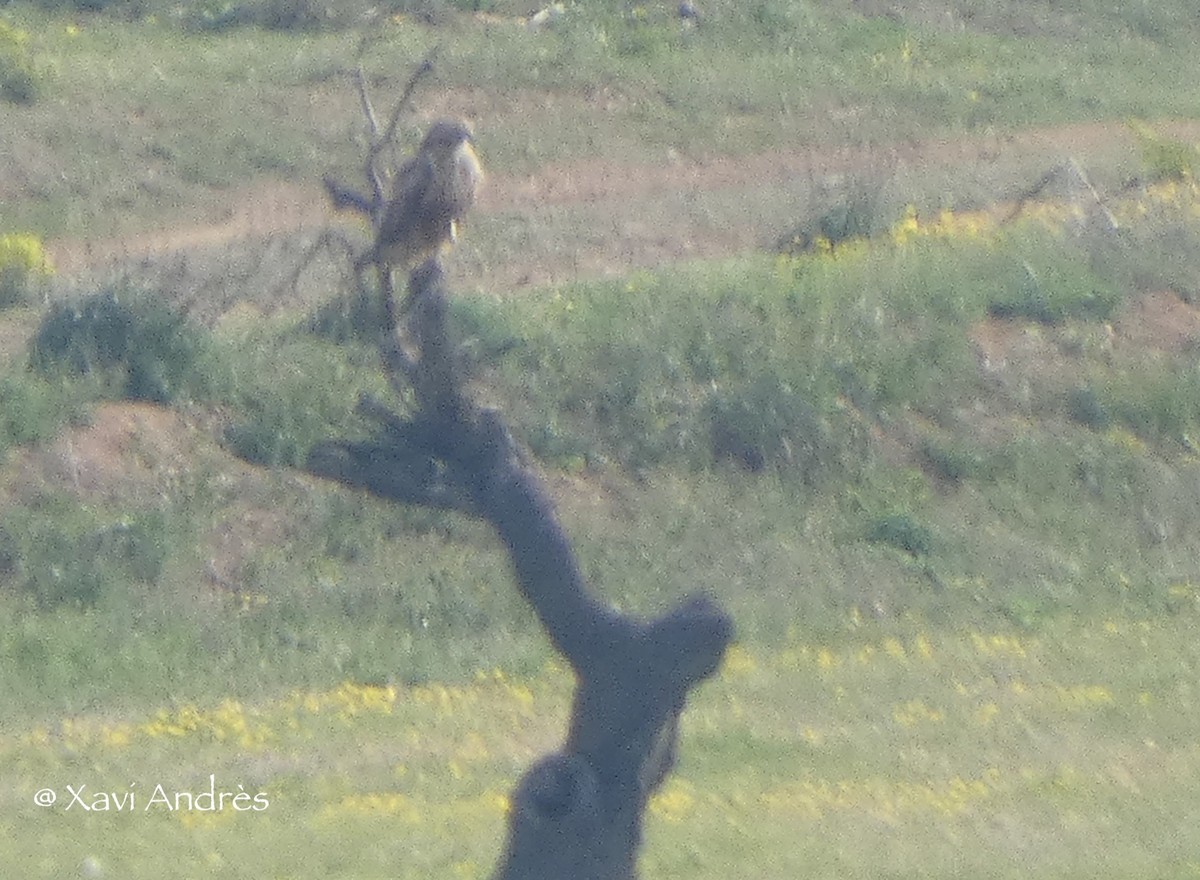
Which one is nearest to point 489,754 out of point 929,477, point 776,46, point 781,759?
point 781,759

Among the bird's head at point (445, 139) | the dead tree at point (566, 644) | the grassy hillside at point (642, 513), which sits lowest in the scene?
the grassy hillside at point (642, 513)

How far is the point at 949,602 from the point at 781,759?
384 cm

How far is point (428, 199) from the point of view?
760 cm

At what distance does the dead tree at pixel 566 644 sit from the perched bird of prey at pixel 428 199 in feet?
5.48

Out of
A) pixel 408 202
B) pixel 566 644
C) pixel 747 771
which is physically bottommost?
pixel 747 771

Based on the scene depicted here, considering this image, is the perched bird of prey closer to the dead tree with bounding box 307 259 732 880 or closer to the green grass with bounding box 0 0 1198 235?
the dead tree with bounding box 307 259 732 880

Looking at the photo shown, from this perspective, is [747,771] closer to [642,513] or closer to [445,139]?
[445,139]

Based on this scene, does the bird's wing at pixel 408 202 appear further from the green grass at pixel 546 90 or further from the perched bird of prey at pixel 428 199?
the green grass at pixel 546 90

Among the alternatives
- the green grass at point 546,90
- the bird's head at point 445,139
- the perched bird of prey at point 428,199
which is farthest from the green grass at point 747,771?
the green grass at point 546,90

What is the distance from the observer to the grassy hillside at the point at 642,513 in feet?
26.5

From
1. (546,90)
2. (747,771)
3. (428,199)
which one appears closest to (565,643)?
(428,199)

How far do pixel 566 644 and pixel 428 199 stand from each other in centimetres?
238

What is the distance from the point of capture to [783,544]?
13016mm

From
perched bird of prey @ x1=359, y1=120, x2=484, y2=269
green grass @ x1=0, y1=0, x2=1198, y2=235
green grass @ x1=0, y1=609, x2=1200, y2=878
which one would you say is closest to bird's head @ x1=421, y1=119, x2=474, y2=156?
perched bird of prey @ x1=359, y1=120, x2=484, y2=269
